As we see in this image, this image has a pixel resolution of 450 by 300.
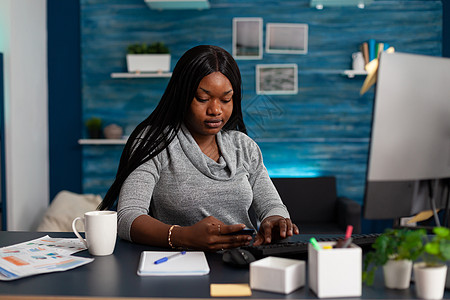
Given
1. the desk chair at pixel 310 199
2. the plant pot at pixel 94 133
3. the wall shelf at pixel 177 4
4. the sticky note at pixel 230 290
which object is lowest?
the desk chair at pixel 310 199

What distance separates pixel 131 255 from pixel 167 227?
0.13m

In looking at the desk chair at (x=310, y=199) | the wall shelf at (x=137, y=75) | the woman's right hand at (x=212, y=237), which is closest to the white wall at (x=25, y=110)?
the wall shelf at (x=137, y=75)

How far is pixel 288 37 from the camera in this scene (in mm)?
3867

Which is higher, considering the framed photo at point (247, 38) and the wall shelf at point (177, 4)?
the wall shelf at point (177, 4)

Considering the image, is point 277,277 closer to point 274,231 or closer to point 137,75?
point 274,231

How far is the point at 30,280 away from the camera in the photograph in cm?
98

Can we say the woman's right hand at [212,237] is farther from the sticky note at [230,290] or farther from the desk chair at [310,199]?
the desk chair at [310,199]

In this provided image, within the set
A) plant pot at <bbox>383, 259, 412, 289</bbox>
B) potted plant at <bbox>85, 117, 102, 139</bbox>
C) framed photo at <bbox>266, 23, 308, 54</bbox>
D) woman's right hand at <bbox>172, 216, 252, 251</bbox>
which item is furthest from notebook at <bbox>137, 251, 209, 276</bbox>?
framed photo at <bbox>266, 23, 308, 54</bbox>

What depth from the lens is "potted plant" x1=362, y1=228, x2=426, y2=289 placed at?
0.88 meters

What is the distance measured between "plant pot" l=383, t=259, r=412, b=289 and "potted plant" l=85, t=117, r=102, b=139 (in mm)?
3247

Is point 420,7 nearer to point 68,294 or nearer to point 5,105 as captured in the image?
point 5,105

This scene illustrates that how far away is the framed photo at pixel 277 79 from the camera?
153 inches

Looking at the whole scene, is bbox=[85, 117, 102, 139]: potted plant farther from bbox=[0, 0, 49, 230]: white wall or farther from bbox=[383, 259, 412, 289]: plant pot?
bbox=[383, 259, 412, 289]: plant pot

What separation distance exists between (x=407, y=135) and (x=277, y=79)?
9.95 feet
